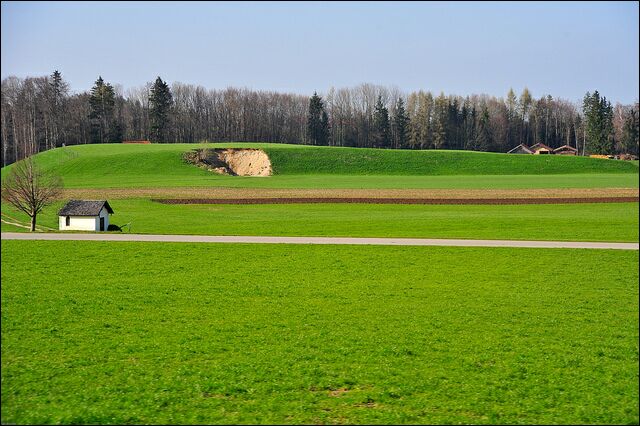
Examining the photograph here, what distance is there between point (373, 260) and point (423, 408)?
1846 cm

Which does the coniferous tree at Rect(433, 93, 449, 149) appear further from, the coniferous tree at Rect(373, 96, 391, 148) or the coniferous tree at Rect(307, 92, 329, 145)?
the coniferous tree at Rect(307, 92, 329, 145)

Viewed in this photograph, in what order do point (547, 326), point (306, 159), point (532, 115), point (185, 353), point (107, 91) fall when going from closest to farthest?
point (185, 353) < point (547, 326) < point (107, 91) < point (532, 115) < point (306, 159)

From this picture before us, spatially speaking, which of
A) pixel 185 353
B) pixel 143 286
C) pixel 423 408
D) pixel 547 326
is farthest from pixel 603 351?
pixel 143 286

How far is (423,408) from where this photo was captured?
30.9ft

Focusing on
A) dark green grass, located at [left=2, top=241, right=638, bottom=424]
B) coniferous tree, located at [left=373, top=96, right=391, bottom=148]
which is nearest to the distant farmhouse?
coniferous tree, located at [left=373, top=96, right=391, bottom=148]

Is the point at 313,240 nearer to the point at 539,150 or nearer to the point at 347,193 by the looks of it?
the point at 347,193

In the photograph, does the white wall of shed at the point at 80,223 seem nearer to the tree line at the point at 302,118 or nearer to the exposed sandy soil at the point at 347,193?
the exposed sandy soil at the point at 347,193

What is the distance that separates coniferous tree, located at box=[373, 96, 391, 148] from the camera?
427 ft

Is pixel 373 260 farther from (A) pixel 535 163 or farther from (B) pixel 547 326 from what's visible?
(A) pixel 535 163

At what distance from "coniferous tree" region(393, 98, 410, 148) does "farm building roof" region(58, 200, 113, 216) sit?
9941 centimetres

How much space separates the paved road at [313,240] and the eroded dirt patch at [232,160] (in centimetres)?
2942

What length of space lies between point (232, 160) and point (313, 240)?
1842 inches

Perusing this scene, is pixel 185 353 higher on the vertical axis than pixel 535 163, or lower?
lower

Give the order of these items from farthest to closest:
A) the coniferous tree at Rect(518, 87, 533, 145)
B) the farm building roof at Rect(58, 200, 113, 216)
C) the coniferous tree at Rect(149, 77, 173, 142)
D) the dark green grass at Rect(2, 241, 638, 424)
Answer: the coniferous tree at Rect(518, 87, 533, 145), the farm building roof at Rect(58, 200, 113, 216), the coniferous tree at Rect(149, 77, 173, 142), the dark green grass at Rect(2, 241, 638, 424)
